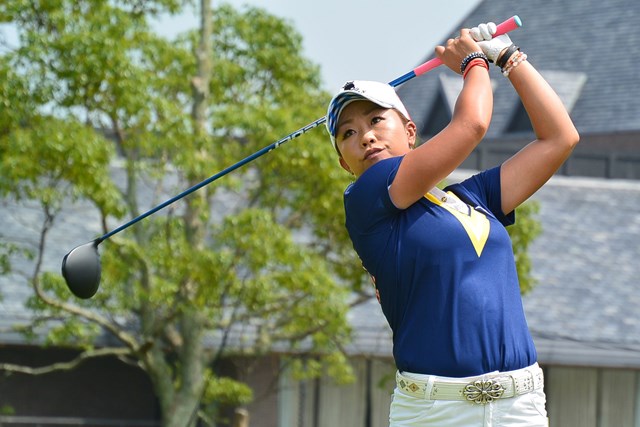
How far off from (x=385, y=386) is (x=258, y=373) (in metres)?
2.15

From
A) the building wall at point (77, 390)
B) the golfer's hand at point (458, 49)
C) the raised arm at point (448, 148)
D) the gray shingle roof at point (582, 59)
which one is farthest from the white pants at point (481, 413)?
the gray shingle roof at point (582, 59)

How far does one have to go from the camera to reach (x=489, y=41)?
3.96 m

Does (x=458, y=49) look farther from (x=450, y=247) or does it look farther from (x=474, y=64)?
(x=450, y=247)

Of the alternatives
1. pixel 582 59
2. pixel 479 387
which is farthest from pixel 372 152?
pixel 582 59

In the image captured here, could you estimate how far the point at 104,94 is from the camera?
40.4ft

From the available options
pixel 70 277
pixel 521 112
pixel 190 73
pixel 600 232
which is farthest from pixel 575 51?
pixel 70 277

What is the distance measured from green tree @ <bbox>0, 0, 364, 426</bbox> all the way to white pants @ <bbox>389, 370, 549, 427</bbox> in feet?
26.4

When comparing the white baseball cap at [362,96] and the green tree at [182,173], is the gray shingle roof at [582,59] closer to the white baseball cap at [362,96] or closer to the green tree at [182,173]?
the green tree at [182,173]

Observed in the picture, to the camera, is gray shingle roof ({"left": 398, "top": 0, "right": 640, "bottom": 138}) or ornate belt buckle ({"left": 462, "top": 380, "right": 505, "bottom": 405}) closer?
ornate belt buckle ({"left": 462, "top": 380, "right": 505, "bottom": 405})

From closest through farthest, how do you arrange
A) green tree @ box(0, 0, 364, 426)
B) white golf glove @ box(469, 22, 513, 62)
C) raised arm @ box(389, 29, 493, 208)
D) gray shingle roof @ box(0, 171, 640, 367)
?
raised arm @ box(389, 29, 493, 208) → white golf glove @ box(469, 22, 513, 62) → green tree @ box(0, 0, 364, 426) → gray shingle roof @ box(0, 171, 640, 367)

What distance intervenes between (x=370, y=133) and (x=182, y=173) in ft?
30.1

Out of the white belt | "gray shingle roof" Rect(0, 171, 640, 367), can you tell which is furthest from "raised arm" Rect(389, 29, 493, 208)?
"gray shingle roof" Rect(0, 171, 640, 367)

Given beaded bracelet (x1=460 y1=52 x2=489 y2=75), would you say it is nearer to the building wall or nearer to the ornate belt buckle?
the ornate belt buckle

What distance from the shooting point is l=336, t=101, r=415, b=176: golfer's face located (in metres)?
3.92
